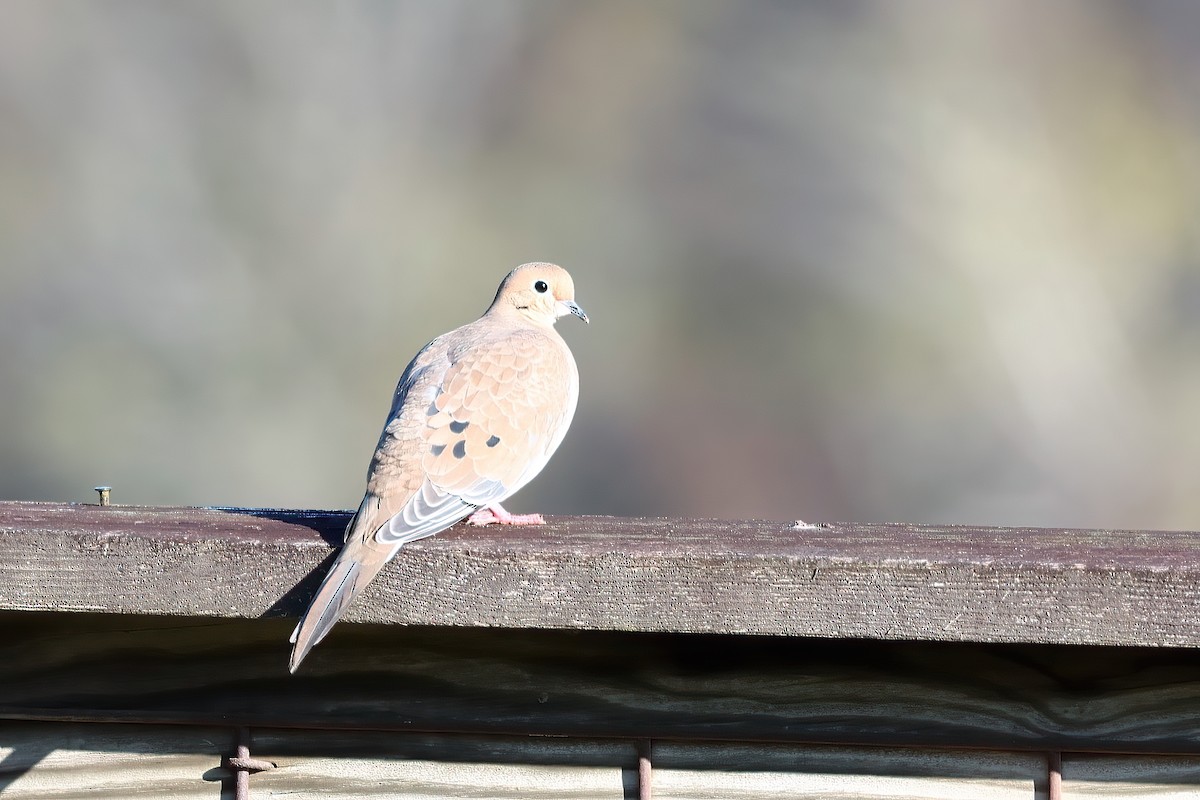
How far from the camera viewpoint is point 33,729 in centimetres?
203

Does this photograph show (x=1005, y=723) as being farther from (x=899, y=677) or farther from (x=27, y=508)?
(x=27, y=508)

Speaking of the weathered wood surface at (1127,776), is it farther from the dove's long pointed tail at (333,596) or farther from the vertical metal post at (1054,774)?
→ the dove's long pointed tail at (333,596)

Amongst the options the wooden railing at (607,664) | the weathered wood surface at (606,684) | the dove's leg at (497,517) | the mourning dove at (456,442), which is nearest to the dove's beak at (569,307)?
the mourning dove at (456,442)

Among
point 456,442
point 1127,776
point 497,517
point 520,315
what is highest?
point 520,315

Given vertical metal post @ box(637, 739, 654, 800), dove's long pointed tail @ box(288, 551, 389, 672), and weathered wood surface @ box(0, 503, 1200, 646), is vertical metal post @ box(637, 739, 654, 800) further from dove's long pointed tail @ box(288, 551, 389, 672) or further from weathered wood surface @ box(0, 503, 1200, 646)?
dove's long pointed tail @ box(288, 551, 389, 672)

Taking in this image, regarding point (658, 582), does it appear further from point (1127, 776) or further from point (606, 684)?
point (1127, 776)

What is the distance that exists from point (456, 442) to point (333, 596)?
0.92 m

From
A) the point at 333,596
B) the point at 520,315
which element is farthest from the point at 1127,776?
the point at 520,315

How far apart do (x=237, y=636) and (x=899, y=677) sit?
967 millimetres

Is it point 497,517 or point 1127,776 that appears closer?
point 1127,776

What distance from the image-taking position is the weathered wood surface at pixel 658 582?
1721 mm

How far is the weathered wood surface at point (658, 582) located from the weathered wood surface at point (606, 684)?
138 millimetres

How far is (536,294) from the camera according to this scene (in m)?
3.90

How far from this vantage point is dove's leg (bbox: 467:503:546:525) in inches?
97.6
